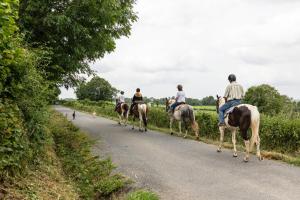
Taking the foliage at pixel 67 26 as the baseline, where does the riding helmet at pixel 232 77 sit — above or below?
below

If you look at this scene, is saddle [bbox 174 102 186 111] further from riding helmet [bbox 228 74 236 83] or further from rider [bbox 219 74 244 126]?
riding helmet [bbox 228 74 236 83]

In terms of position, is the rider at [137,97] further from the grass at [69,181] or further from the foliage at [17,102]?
the foliage at [17,102]

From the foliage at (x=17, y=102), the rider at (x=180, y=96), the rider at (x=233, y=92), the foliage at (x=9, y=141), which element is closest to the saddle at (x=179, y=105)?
the rider at (x=180, y=96)

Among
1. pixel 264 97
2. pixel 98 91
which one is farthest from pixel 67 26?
pixel 98 91

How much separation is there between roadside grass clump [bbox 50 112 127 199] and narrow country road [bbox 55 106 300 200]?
0.48m

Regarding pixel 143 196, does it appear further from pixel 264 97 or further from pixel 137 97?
pixel 264 97

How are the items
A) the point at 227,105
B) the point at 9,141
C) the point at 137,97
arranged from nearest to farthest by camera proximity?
the point at 9,141 → the point at 227,105 → the point at 137,97

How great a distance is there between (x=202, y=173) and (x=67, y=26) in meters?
8.73

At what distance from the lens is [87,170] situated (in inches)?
428

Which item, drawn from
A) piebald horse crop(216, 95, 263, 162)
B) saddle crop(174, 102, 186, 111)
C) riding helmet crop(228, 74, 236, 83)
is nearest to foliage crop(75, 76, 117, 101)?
saddle crop(174, 102, 186, 111)

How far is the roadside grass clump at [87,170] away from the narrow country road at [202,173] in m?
0.48

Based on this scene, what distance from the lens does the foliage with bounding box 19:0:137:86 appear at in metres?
15.5

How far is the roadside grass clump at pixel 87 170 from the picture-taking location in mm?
8930

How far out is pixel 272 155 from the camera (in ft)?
41.3
